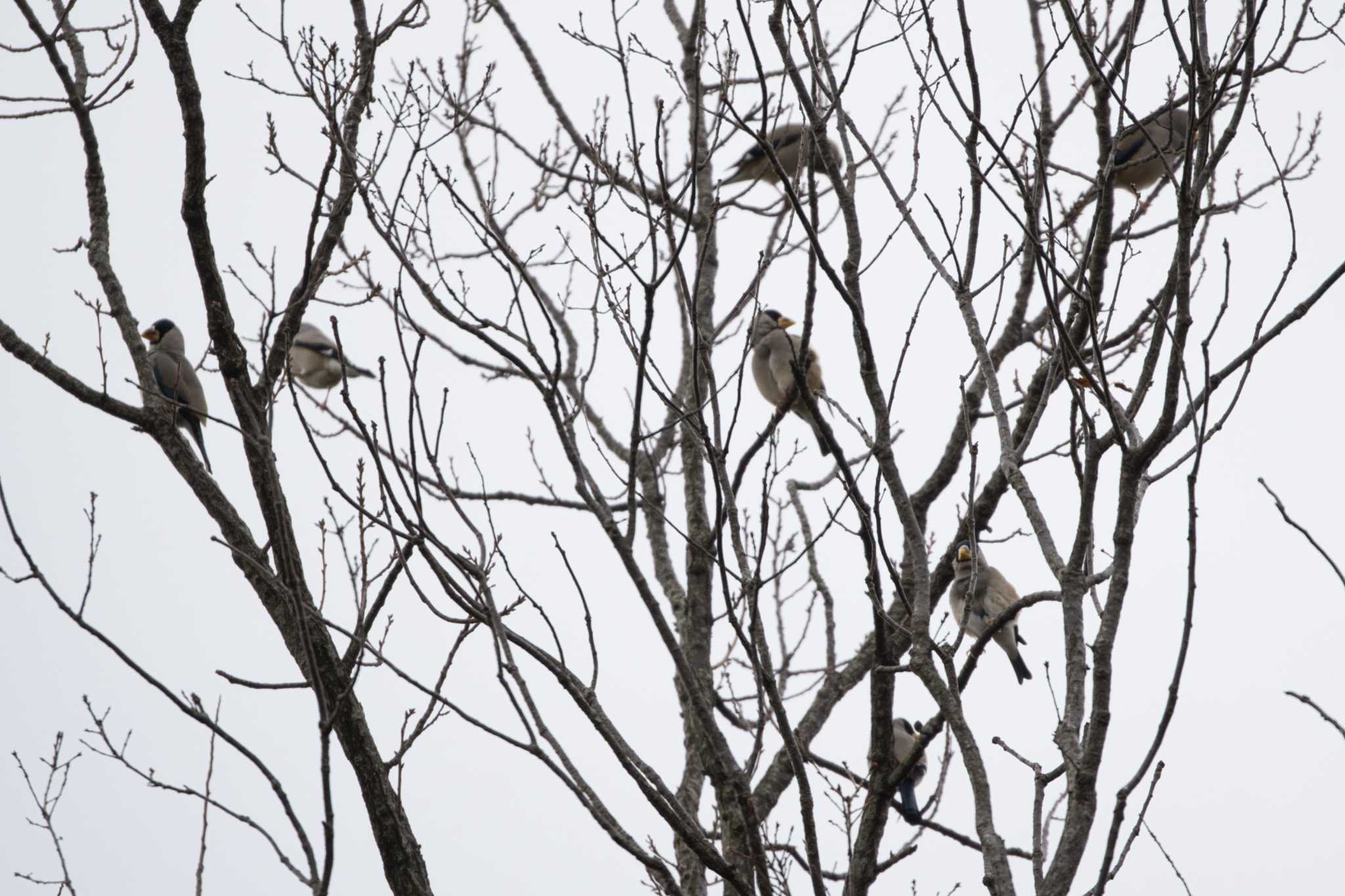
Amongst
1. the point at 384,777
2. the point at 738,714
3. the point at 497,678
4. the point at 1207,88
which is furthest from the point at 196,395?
the point at 1207,88

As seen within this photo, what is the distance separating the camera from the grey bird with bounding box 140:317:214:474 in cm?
776

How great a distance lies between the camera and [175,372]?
8.68 meters

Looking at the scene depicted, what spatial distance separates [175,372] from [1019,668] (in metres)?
5.75

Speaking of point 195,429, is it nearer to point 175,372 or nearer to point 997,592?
point 175,372

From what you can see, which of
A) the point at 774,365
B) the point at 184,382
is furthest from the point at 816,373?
the point at 184,382

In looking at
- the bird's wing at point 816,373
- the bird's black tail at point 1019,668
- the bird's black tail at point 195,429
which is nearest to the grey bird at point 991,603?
the bird's black tail at point 1019,668

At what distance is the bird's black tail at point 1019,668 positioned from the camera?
8.49 metres

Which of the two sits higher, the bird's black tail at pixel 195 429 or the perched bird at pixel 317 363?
the perched bird at pixel 317 363

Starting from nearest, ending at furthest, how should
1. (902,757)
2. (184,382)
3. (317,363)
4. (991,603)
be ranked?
(902,757) < (991,603) < (184,382) < (317,363)

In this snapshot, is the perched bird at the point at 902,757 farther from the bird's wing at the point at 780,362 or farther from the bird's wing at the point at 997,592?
the bird's wing at the point at 780,362

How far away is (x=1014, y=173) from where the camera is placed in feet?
8.04

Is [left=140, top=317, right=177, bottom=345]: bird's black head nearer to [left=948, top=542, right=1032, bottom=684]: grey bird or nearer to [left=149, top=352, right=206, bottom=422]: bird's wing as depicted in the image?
[left=149, top=352, right=206, bottom=422]: bird's wing

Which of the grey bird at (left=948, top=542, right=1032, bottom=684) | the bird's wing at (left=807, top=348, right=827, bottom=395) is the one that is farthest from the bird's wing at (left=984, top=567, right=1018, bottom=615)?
the bird's wing at (left=807, top=348, right=827, bottom=395)

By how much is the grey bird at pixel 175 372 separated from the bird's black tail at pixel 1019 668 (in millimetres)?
5077
